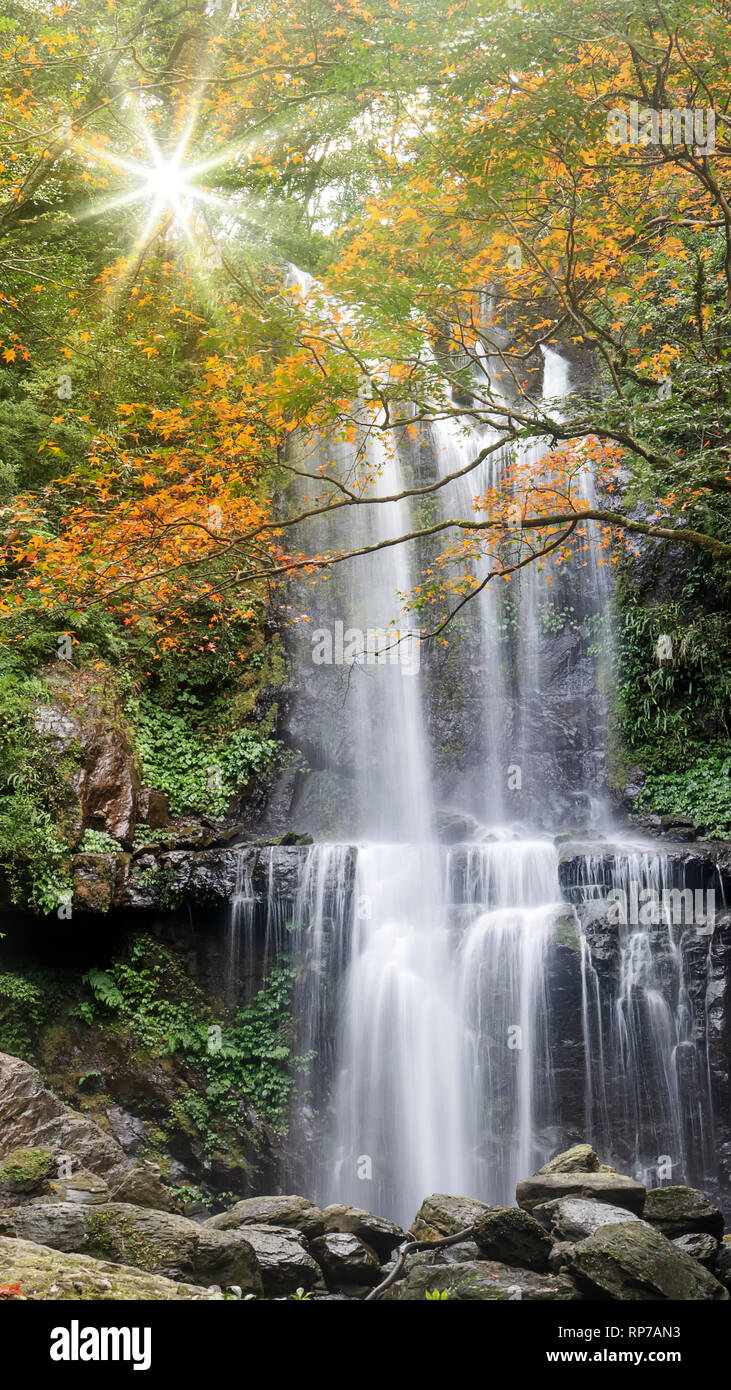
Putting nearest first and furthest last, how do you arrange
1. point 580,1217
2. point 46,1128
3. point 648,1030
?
point 580,1217
point 46,1128
point 648,1030

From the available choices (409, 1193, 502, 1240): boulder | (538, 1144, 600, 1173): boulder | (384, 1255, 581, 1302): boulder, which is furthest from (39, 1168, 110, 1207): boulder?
(538, 1144, 600, 1173): boulder

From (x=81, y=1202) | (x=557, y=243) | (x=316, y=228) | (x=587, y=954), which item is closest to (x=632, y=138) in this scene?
(x=557, y=243)

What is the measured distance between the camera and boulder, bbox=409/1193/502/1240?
576 centimetres

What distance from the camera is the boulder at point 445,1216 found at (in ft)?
18.9

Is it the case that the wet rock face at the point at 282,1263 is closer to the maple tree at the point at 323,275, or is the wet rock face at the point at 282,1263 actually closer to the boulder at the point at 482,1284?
the boulder at the point at 482,1284

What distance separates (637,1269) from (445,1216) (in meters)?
1.81

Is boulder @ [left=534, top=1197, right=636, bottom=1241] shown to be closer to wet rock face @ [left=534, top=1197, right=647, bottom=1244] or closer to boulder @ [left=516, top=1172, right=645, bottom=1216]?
wet rock face @ [left=534, top=1197, right=647, bottom=1244]

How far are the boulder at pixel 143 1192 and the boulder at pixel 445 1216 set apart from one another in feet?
6.11

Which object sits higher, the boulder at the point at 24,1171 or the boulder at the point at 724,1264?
the boulder at the point at 24,1171

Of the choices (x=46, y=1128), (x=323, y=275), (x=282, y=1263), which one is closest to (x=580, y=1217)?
(x=282, y=1263)

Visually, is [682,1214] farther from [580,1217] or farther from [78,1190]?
[78,1190]

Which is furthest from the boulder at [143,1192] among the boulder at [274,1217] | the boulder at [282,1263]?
the boulder at [282,1263]

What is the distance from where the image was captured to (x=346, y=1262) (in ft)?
18.0

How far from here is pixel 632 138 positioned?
6.55 meters
